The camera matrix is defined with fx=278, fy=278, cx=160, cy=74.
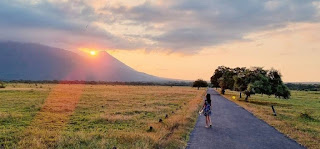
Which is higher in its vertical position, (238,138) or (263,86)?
(263,86)

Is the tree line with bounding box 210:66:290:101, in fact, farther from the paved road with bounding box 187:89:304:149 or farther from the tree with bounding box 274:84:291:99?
the paved road with bounding box 187:89:304:149

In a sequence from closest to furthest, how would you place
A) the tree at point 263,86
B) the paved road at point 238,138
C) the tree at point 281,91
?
the paved road at point 238,138
the tree at point 281,91
the tree at point 263,86

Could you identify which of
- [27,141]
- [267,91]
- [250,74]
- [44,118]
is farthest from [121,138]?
[250,74]

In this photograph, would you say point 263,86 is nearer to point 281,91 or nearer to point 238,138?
point 281,91

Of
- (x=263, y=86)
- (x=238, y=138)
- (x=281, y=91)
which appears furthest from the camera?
(x=263, y=86)

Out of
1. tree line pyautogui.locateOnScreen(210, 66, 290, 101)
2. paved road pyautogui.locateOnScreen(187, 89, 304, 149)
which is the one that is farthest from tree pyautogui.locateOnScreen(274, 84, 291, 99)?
paved road pyautogui.locateOnScreen(187, 89, 304, 149)

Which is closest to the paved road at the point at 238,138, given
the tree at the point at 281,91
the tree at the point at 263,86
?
the tree at the point at 263,86

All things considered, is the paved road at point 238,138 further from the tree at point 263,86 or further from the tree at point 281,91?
the tree at point 281,91

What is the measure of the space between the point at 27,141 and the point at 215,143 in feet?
29.3

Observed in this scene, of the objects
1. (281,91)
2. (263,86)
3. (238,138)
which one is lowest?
(238,138)

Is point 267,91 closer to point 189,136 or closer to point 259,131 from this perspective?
point 259,131

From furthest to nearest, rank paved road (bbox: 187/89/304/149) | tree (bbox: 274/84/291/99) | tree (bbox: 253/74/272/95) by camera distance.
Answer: tree (bbox: 253/74/272/95) < tree (bbox: 274/84/291/99) < paved road (bbox: 187/89/304/149)

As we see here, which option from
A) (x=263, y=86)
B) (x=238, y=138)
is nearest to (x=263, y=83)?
(x=263, y=86)

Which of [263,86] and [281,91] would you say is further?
[263,86]
